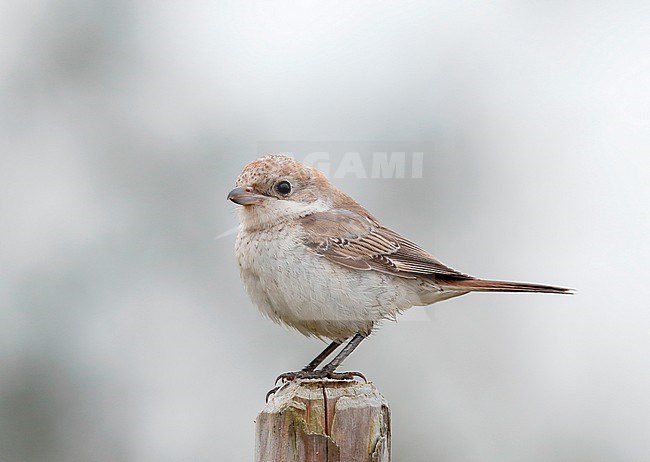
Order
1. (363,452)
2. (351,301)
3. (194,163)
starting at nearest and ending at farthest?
(363,452)
(351,301)
(194,163)

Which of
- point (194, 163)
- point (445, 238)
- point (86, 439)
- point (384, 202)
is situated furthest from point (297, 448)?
point (86, 439)

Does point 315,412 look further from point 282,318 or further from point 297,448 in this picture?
point 282,318

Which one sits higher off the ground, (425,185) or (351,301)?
(425,185)

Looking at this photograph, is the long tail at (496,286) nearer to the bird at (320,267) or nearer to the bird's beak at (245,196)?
the bird at (320,267)

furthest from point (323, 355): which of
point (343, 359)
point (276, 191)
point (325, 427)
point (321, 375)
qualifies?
point (325, 427)

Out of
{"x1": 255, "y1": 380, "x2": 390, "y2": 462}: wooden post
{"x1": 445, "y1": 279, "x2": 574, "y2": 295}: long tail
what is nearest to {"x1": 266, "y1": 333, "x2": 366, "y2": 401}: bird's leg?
{"x1": 255, "y1": 380, "x2": 390, "y2": 462}: wooden post

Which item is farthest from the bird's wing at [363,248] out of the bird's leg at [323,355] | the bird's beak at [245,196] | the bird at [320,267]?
the bird's leg at [323,355]

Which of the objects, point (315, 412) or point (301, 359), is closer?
point (315, 412)

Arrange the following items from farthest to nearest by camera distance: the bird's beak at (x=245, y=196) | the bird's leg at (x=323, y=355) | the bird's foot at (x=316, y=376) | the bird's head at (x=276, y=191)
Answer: the bird's leg at (x=323, y=355) → the bird's head at (x=276, y=191) → the bird's beak at (x=245, y=196) → the bird's foot at (x=316, y=376)
